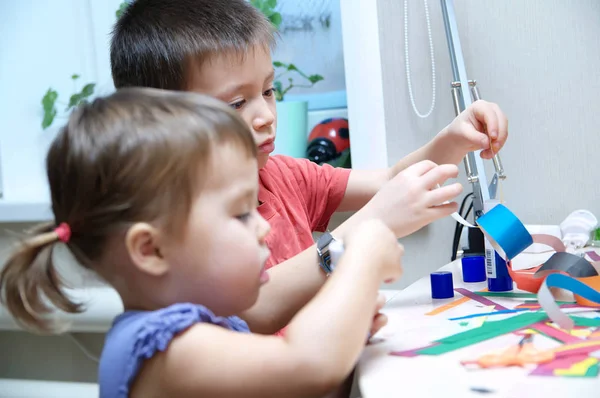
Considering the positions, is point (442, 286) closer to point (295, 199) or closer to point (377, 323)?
point (377, 323)

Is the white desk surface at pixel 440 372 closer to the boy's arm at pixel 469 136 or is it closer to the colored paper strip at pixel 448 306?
the colored paper strip at pixel 448 306

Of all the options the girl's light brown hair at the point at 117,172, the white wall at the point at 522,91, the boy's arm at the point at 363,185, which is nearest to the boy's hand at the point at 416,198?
the girl's light brown hair at the point at 117,172

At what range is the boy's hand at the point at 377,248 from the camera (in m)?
0.60

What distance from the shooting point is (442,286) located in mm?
843

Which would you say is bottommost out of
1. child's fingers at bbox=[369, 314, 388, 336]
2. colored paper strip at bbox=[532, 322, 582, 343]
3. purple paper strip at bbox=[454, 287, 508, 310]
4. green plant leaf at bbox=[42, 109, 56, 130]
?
purple paper strip at bbox=[454, 287, 508, 310]

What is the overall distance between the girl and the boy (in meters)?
0.15

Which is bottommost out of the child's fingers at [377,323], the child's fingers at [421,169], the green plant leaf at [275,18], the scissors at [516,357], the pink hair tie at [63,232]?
the child's fingers at [377,323]

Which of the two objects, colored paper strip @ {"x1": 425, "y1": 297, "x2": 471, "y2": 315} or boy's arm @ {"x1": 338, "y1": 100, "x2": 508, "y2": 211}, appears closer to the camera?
colored paper strip @ {"x1": 425, "y1": 297, "x2": 471, "y2": 315}

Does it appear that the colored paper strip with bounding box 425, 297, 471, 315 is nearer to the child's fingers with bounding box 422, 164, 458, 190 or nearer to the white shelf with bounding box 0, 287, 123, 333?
the child's fingers with bounding box 422, 164, 458, 190

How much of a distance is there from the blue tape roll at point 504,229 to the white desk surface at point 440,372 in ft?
0.24

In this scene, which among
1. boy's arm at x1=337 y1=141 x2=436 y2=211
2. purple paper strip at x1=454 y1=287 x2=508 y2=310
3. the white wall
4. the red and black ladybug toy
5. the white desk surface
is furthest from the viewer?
the red and black ladybug toy

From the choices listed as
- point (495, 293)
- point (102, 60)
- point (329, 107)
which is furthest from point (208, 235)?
point (102, 60)

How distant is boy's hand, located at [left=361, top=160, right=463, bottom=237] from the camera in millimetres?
789

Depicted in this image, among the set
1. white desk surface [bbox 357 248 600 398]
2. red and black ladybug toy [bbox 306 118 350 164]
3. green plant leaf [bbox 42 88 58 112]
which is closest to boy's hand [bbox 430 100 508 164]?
white desk surface [bbox 357 248 600 398]
